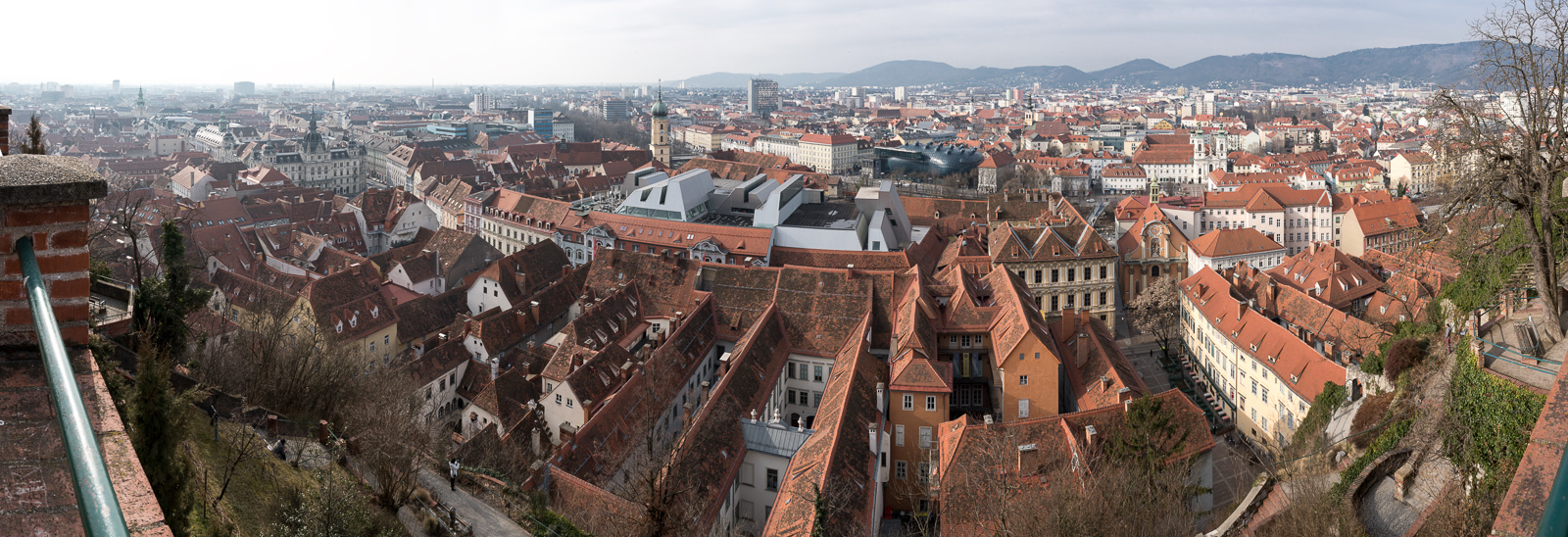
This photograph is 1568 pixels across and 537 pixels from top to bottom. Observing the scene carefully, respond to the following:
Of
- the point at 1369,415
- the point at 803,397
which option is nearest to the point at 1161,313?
the point at 803,397

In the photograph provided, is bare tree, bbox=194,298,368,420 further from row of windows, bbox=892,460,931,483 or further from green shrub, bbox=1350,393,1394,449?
green shrub, bbox=1350,393,1394,449

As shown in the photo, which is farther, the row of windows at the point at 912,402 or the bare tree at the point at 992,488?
the row of windows at the point at 912,402

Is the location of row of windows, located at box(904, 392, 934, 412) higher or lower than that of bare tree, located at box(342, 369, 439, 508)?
lower

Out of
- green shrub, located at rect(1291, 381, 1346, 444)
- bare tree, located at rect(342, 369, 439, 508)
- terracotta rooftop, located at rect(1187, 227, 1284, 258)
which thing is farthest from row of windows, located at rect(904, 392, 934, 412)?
terracotta rooftop, located at rect(1187, 227, 1284, 258)

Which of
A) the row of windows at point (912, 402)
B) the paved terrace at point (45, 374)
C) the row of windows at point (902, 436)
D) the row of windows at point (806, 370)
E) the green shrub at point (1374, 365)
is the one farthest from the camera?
the row of windows at point (806, 370)

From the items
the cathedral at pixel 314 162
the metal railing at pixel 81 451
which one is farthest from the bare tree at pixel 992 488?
the cathedral at pixel 314 162

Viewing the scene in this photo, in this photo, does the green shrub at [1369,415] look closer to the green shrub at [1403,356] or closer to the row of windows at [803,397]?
the green shrub at [1403,356]
